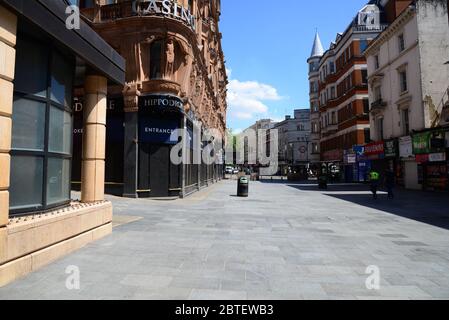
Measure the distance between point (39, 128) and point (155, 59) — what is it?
1279 cm

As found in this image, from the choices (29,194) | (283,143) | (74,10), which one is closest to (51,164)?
(29,194)

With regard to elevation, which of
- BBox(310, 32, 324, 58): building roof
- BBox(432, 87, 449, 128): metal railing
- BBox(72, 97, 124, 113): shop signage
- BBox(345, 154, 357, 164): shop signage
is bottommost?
BBox(345, 154, 357, 164): shop signage

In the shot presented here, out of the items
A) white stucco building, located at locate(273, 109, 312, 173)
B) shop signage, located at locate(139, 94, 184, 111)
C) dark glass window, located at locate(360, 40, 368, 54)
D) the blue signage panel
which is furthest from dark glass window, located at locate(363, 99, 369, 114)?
white stucco building, located at locate(273, 109, 312, 173)

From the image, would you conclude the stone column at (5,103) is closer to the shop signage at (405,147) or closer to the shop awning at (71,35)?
the shop awning at (71,35)

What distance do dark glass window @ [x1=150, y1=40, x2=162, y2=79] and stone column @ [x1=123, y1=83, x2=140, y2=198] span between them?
1334 mm

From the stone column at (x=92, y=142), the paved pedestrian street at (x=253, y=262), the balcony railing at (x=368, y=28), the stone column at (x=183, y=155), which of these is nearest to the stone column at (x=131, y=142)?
the stone column at (x=183, y=155)

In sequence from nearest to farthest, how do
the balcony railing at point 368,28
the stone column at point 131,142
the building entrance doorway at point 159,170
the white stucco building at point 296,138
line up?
the stone column at point 131,142 → the building entrance doorway at point 159,170 → the balcony railing at point 368,28 → the white stucco building at point 296,138

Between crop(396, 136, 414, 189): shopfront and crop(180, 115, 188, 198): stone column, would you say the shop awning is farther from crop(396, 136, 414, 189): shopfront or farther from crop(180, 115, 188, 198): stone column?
crop(396, 136, 414, 189): shopfront

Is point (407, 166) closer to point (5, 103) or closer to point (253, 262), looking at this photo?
point (253, 262)

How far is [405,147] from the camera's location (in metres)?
26.9

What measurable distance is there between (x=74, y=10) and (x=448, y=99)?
89.1 feet

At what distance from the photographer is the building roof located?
60834 mm

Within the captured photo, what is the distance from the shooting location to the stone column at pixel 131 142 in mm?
16812

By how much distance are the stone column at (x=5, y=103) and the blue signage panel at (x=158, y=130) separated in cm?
1239
